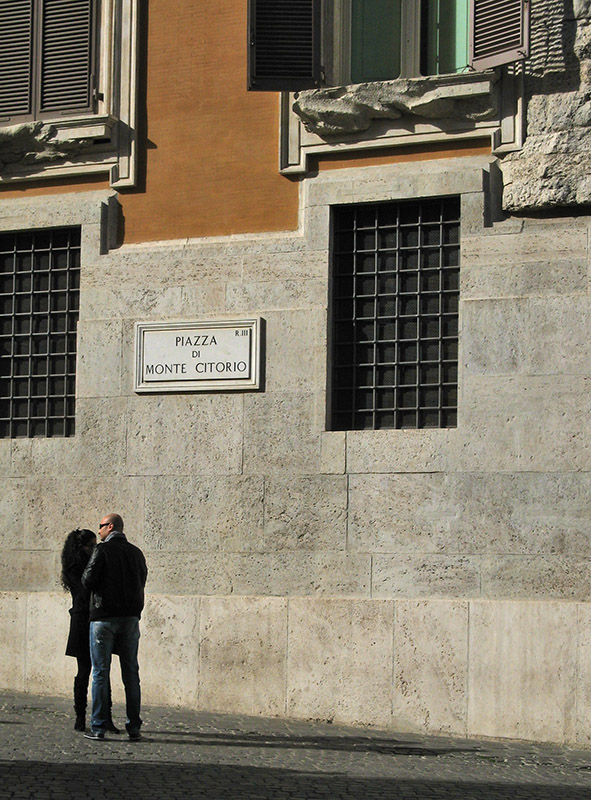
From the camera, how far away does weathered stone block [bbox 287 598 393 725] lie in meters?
11.7

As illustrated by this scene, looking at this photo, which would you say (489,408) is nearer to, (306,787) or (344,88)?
(344,88)

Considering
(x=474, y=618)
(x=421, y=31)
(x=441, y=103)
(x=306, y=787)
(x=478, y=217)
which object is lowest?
(x=306, y=787)

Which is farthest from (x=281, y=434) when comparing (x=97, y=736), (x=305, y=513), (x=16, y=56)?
(x=16, y=56)

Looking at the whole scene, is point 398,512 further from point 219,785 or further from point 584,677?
point 219,785

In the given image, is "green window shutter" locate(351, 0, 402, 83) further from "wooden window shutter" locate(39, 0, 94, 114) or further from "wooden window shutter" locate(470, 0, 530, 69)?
"wooden window shutter" locate(39, 0, 94, 114)

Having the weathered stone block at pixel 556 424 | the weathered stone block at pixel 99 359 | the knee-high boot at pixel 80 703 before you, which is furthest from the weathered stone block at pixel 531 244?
the knee-high boot at pixel 80 703

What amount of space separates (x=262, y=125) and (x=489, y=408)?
3.28 m

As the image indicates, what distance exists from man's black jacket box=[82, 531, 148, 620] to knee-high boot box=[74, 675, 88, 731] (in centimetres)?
76

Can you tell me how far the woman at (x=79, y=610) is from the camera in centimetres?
1054

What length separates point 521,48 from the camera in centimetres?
1156

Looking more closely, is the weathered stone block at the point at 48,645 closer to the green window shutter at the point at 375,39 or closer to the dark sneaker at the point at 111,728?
the dark sneaker at the point at 111,728

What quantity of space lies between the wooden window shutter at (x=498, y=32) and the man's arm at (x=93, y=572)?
504cm

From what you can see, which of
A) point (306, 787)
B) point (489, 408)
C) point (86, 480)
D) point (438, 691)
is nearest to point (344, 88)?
point (489, 408)

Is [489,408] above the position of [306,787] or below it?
above
